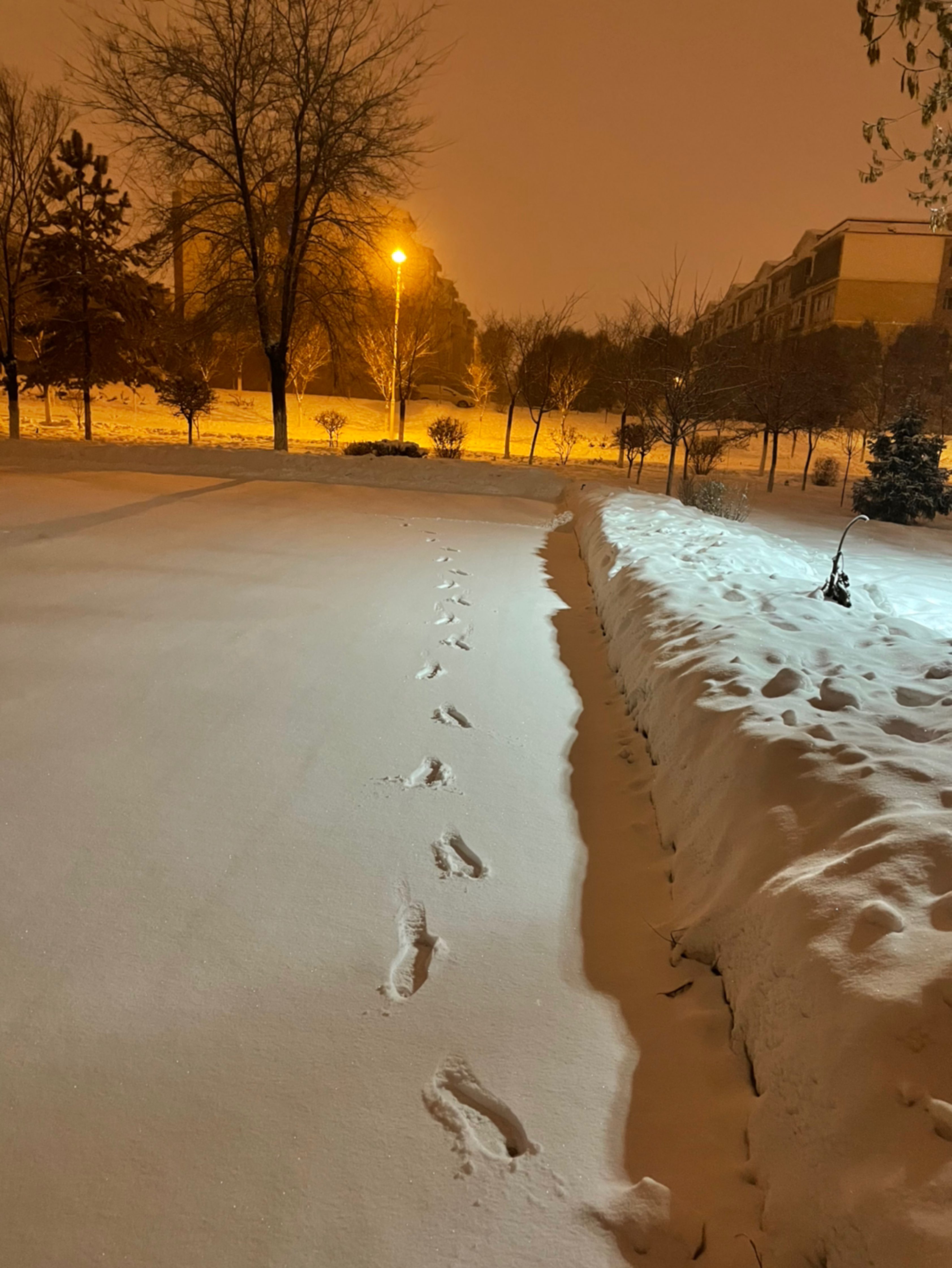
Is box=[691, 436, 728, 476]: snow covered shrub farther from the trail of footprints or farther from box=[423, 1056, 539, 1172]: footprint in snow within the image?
box=[423, 1056, 539, 1172]: footprint in snow

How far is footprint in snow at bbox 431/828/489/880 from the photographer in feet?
9.22

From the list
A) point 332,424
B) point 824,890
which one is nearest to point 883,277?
point 332,424

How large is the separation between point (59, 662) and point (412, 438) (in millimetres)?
29376

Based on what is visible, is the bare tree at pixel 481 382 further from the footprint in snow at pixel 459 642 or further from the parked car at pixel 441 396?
the footprint in snow at pixel 459 642

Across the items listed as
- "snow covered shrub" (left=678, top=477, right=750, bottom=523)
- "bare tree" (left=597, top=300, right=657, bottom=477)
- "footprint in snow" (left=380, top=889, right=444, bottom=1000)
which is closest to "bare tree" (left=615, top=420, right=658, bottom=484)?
"bare tree" (left=597, top=300, right=657, bottom=477)

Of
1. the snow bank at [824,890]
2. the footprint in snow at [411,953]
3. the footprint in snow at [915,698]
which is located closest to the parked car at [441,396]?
the snow bank at [824,890]

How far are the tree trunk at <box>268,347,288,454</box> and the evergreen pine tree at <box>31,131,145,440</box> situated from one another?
6392 mm

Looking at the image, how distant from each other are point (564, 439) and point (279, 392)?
11.7m

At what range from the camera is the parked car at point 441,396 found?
41594mm

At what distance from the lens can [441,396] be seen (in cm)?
4328

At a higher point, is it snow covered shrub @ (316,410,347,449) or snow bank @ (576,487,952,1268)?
snow covered shrub @ (316,410,347,449)

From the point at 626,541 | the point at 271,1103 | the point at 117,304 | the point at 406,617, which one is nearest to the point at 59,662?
the point at 406,617

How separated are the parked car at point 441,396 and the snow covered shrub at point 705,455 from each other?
17904 mm

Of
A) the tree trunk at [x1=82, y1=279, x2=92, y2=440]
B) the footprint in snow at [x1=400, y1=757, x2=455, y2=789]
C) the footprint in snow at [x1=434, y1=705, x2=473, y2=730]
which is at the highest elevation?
the tree trunk at [x1=82, y1=279, x2=92, y2=440]
